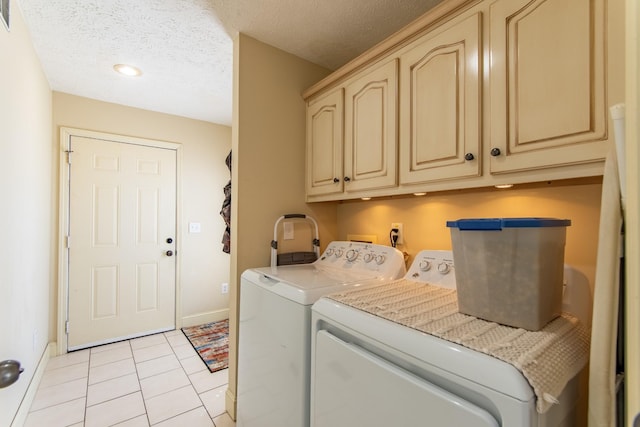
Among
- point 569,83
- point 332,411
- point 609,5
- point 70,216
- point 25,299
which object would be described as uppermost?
point 609,5

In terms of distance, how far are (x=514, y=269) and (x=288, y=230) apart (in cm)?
140

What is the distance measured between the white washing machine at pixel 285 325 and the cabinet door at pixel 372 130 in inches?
16.2

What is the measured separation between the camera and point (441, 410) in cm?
68

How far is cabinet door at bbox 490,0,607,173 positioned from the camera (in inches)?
33.4

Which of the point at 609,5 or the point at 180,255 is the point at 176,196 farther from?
the point at 609,5

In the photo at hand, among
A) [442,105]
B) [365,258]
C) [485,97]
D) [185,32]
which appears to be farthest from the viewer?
[185,32]

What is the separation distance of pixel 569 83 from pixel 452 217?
29.7 inches

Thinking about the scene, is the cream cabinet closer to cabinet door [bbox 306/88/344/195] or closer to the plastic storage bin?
cabinet door [bbox 306/88/344/195]

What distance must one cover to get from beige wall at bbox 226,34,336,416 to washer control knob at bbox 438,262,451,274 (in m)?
1.03

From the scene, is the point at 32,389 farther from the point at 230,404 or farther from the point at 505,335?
the point at 505,335

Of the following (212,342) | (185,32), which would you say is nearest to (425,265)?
(185,32)

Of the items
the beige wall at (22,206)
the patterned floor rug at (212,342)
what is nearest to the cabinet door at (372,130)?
the beige wall at (22,206)

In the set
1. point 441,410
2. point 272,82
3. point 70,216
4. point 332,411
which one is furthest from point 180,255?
point 441,410

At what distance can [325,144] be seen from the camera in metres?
1.89
